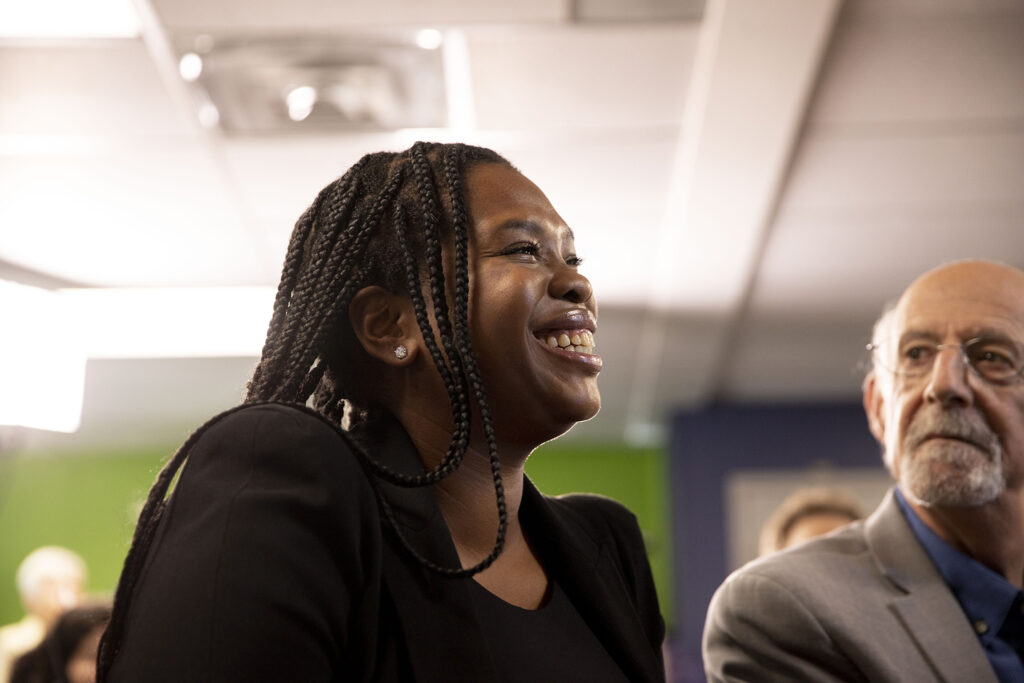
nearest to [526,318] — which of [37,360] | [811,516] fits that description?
[37,360]

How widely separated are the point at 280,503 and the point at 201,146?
8.69ft

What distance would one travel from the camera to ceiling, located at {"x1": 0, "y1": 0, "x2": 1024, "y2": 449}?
2654 mm

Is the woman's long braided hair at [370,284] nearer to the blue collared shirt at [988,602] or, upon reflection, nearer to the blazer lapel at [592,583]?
Answer: the blazer lapel at [592,583]

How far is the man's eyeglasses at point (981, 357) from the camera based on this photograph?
5.89ft

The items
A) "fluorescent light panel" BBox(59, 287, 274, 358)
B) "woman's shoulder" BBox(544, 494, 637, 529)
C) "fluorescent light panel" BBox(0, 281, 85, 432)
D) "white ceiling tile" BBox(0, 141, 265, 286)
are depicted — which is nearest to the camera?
"woman's shoulder" BBox(544, 494, 637, 529)

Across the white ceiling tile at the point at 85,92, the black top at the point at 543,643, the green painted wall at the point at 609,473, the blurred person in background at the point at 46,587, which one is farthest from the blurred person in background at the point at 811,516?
the green painted wall at the point at 609,473

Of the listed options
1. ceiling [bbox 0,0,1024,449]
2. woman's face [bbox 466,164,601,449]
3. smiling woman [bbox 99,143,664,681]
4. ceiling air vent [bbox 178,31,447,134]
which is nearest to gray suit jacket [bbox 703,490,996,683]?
smiling woman [bbox 99,143,664,681]

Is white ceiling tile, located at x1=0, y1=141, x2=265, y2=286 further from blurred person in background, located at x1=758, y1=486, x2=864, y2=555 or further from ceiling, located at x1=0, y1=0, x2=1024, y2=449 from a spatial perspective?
A: blurred person in background, located at x1=758, y1=486, x2=864, y2=555

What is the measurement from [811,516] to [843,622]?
7.26ft

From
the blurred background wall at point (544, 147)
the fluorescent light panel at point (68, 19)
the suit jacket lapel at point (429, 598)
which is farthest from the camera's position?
the blurred background wall at point (544, 147)

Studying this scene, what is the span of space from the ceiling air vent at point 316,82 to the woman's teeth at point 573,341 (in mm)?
1667

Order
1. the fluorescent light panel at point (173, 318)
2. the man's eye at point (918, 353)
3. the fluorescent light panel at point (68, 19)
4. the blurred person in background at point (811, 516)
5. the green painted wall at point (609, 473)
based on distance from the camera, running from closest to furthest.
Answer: the man's eye at point (918, 353) → the fluorescent light panel at point (68, 19) → the blurred person in background at point (811, 516) → the fluorescent light panel at point (173, 318) → the green painted wall at point (609, 473)

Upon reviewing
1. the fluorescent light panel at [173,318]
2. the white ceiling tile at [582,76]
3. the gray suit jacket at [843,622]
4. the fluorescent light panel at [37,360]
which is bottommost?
the gray suit jacket at [843,622]

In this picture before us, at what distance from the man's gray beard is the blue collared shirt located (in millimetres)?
94
